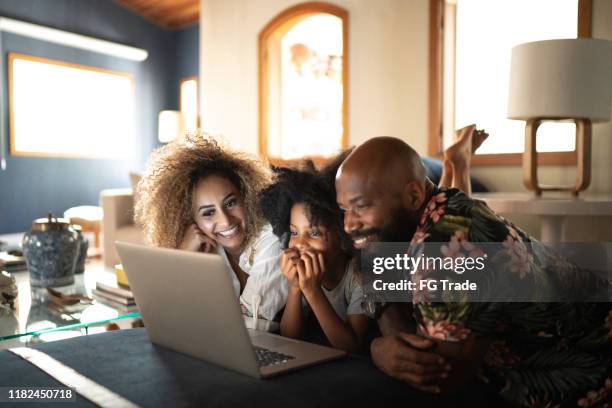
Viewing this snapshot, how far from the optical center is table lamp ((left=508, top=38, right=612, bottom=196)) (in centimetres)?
247

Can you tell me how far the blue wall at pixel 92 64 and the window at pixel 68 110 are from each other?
3.8 inches

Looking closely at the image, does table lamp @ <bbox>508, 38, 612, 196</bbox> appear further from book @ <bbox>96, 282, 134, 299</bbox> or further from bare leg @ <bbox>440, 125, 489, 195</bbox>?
book @ <bbox>96, 282, 134, 299</bbox>

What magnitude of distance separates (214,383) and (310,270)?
0.35 m

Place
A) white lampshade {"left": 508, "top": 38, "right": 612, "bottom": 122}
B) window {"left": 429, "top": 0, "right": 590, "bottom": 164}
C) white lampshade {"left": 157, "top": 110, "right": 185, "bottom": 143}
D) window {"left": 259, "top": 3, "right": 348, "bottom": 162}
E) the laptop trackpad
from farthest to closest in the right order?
white lampshade {"left": 157, "top": 110, "right": 185, "bottom": 143} < window {"left": 259, "top": 3, "right": 348, "bottom": 162} < window {"left": 429, "top": 0, "right": 590, "bottom": 164} < white lampshade {"left": 508, "top": 38, "right": 612, "bottom": 122} < the laptop trackpad

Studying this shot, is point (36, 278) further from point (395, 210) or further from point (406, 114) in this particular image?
point (406, 114)

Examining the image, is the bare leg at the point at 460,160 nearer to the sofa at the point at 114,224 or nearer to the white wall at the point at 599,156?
the white wall at the point at 599,156

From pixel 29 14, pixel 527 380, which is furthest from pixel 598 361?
pixel 29 14

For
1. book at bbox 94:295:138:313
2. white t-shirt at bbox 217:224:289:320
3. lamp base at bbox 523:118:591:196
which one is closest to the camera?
white t-shirt at bbox 217:224:289:320

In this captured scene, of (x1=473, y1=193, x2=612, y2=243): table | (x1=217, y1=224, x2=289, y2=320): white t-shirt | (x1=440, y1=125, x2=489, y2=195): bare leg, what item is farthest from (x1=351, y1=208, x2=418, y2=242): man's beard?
(x1=473, y1=193, x2=612, y2=243): table

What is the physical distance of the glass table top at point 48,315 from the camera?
158 centimetres

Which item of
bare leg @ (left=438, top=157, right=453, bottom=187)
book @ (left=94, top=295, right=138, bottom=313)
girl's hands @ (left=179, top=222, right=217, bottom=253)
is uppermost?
bare leg @ (left=438, top=157, right=453, bottom=187)

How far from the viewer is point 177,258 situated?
3.35 feet

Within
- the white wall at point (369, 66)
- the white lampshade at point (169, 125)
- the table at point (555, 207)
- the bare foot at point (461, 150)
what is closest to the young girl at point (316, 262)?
the bare foot at point (461, 150)

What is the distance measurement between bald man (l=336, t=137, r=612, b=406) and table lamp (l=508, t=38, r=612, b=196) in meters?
1.68
